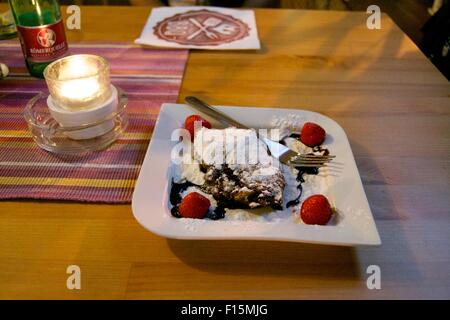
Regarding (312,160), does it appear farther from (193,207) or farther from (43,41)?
(43,41)

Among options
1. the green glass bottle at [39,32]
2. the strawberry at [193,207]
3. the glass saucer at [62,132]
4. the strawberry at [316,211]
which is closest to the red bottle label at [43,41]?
the green glass bottle at [39,32]

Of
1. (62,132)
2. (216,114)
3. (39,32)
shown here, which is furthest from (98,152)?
(39,32)

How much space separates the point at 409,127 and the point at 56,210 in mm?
644

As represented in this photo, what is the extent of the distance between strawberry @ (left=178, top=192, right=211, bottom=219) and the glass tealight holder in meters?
0.28

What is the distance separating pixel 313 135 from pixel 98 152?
363mm

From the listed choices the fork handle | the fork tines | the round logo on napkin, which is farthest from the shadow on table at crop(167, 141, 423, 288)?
the round logo on napkin

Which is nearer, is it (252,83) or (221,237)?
(221,237)

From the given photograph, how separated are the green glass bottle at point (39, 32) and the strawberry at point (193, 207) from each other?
52 cm

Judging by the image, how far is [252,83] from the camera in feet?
2.95

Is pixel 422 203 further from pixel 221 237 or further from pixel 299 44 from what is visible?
pixel 299 44

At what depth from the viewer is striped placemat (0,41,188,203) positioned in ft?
1.94
